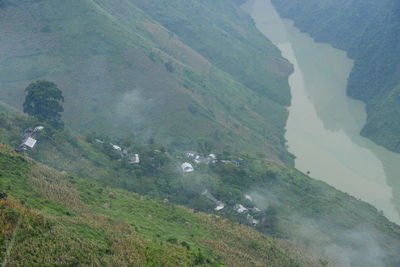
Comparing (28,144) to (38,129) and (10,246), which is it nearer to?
(38,129)

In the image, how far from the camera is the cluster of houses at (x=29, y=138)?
96.8 ft

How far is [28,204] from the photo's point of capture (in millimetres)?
17609

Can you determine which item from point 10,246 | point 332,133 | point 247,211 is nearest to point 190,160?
point 247,211

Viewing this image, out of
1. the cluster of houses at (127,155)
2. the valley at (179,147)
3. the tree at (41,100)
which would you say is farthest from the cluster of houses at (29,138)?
the cluster of houses at (127,155)

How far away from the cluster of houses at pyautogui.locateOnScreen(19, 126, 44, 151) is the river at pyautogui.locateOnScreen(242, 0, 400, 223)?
37.0 m

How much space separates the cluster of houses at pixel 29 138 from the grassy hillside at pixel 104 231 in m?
5.31

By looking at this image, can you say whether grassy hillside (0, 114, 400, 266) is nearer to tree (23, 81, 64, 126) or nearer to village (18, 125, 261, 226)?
village (18, 125, 261, 226)

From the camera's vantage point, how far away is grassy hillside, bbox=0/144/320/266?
1454 centimetres

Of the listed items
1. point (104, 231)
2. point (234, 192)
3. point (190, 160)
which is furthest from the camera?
point (190, 160)

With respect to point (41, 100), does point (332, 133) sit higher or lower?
lower

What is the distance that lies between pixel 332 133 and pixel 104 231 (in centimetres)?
5480

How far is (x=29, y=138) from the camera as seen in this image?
30.2m

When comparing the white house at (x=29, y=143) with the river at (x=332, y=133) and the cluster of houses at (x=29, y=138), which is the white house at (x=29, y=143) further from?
the river at (x=332, y=133)

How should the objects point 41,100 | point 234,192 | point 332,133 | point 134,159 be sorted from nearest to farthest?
1. point 234,192
2. point 134,159
3. point 41,100
4. point 332,133
